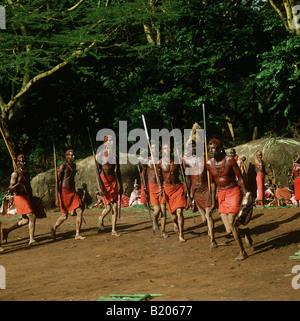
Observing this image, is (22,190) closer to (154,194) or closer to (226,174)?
(154,194)

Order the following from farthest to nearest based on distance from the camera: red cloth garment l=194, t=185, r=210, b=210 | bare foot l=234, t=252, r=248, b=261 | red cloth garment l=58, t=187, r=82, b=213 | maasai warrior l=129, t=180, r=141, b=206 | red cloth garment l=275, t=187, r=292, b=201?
1. maasai warrior l=129, t=180, r=141, b=206
2. red cloth garment l=275, t=187, r=292, b=201
3. red cloth garment l=58, t=187, r=82, b=213
4. red cloth garment l=194, t=185, r=210, b=210
5. bare foot l=234, t=252, r=248, b=261

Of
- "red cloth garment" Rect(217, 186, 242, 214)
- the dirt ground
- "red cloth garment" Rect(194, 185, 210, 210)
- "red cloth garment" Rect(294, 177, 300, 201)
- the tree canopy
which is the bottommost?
"red cloth garment" Rect(294, 177, 300, 201)

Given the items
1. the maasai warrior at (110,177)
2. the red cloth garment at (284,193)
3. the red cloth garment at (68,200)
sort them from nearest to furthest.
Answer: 1. the red cloth garment at (68,200)
2. the maasai warrior at (110,177)
3. the red cloth garment at (284,193)

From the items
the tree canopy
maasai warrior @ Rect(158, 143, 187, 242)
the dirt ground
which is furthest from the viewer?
the tree canopy

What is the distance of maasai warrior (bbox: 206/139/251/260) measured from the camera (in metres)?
8.48

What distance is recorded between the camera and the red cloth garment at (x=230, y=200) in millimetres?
8484

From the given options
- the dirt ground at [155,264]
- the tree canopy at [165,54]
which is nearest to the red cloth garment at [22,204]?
the dirt ground at [155,264]

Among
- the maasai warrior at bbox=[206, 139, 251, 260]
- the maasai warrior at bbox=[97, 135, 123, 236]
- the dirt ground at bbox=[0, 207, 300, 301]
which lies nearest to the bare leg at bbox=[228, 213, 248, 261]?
the maasai warrior at bbox=[206, 139, 251, 260]

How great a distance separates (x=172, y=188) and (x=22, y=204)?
333cm

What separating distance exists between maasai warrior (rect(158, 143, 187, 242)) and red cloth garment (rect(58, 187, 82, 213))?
2113mm

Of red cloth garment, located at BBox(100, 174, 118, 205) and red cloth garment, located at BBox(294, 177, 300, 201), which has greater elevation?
red cloth garment, located at BBox(100, 174, 118, 205)

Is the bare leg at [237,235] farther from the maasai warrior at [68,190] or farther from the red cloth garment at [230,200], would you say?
the maasai warrior at [68,190]

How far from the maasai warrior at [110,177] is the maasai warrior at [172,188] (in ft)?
4.26

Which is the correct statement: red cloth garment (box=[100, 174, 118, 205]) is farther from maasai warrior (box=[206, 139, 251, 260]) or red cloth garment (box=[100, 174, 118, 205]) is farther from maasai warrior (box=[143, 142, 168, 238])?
maasai warrior (box=[206, 139, 251, 260])
